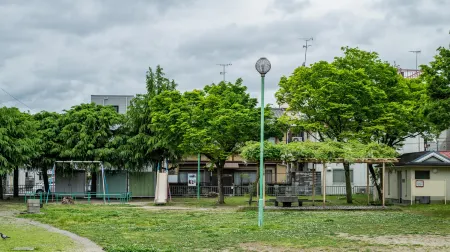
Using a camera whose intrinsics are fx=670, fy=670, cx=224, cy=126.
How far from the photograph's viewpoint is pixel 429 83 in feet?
105

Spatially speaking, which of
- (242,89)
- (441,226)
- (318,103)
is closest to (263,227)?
(441,226)

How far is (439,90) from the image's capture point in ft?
103

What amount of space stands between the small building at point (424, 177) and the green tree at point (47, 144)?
2515 centimetres

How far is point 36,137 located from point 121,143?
6550 mm

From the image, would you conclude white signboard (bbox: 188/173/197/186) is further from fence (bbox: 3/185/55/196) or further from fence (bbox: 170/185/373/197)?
fence (bbox: 3/185/55/196)

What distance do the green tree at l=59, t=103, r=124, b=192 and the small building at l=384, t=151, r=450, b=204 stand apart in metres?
21.5

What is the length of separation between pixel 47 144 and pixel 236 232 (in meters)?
30.8

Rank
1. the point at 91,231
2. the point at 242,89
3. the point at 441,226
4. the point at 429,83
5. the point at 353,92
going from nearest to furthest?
the point at 91,231
the point at 441,226
the point at 429,83
the point at 353,92
the point at 242,89

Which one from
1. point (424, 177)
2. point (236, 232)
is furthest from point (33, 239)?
point (424, 177)

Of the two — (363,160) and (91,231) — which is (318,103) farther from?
(91,231)

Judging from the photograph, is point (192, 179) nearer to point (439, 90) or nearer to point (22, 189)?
point (22, 189)

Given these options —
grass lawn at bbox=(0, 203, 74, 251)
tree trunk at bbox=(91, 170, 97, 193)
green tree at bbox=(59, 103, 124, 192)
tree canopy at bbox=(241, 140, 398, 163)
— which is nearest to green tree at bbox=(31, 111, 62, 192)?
green tree at bbox=(59, 103, 124, 192)

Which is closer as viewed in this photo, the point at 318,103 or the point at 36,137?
the point at 318,103

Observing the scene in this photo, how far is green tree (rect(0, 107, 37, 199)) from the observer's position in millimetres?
42562
